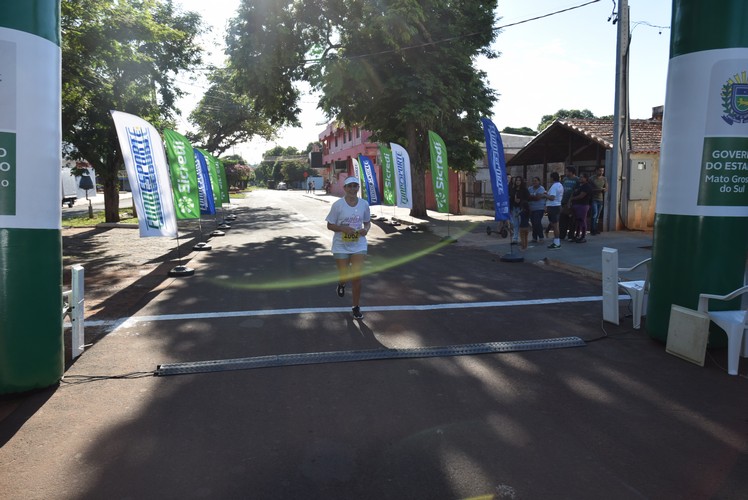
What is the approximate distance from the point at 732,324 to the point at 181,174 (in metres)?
10.5

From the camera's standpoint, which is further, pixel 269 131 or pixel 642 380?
pixel 269 131

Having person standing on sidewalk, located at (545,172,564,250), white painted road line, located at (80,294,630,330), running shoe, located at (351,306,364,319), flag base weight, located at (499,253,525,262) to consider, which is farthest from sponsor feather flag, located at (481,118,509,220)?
running shoe, located at (351,306,364,319)

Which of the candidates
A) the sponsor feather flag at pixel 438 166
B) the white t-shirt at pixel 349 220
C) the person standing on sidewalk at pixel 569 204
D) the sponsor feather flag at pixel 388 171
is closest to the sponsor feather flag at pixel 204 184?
the sponsor feather flag at pixel 388 171

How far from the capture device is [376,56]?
19.3 meters

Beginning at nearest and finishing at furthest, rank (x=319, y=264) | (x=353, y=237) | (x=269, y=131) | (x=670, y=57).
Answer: (x=670, y=57), (x=353, y=237), (x=319, y=264), (x=269, y=131)

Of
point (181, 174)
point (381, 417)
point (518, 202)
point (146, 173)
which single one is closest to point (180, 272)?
point (146, 173)

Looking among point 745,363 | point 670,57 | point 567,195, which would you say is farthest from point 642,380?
point 567,195

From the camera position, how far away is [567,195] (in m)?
13.7

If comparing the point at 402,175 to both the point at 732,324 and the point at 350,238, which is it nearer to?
the point at 350,238

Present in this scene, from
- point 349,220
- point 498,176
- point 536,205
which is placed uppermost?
point 498,176

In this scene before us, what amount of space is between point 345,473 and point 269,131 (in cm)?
3947

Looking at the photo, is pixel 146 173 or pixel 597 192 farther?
pixel 597 192

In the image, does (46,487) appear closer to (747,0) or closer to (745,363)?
(745,363)

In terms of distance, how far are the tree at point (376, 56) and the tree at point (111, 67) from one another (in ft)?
9.69
